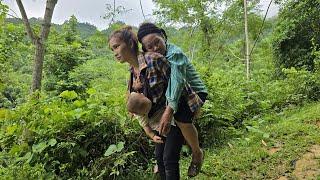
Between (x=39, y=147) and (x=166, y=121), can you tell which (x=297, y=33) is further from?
(x=166, y=121)

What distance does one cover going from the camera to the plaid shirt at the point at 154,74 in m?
2.46

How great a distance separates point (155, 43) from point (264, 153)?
7.76 feet

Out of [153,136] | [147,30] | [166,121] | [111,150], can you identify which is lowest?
[111,150]

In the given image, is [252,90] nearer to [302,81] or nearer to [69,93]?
[302,81]

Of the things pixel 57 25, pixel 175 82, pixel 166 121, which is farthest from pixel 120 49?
pixel 57 25

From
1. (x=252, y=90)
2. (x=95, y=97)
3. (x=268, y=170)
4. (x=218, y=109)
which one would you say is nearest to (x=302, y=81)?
(x=252, y=90)

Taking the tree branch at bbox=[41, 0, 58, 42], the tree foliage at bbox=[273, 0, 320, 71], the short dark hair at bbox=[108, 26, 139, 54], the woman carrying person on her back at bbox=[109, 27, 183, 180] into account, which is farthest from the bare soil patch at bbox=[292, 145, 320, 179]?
the tree foliage at bbox=[273, 0, 320, 71]

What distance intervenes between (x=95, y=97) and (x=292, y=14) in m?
11.0

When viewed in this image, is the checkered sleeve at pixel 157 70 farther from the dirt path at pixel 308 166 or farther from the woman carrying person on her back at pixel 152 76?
the dirt path at pixel 308 166

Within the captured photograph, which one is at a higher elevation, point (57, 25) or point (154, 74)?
point (57, 25)

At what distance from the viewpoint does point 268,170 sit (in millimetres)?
3867

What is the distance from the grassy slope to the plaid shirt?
1603mm

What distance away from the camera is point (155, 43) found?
2.56 metres

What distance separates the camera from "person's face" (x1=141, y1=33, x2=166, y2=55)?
2.56m
